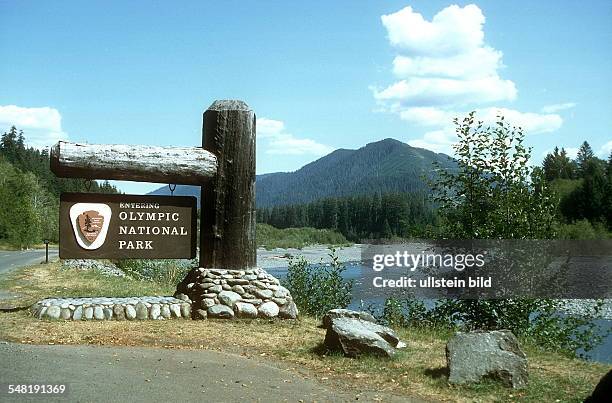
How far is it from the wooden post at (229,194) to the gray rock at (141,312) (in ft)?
4.28

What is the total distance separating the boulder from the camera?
7.12m

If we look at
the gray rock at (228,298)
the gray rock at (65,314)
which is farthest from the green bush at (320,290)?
the gray rock at (65,314)

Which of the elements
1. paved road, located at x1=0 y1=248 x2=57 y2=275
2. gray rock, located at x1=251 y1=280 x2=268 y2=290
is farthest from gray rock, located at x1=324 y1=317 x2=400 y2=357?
paved road, located at x1=0 y1=248 x2=57 y2=275

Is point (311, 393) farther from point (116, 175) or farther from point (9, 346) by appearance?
point (116, 175)

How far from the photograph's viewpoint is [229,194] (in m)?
11.3

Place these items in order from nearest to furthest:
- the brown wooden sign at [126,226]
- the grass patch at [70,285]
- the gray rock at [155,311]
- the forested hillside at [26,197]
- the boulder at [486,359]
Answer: the boulder at [486,359] < the gray rock at [155,311] < the brown wooden sign at [126,226] < the grass patch at [70,285] < the forested hillside at [26,197]

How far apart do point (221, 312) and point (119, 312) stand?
5.74 ft

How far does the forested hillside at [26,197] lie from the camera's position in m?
37.9

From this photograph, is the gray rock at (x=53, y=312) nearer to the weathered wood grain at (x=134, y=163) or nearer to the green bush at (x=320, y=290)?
the weathered wood grain at (x=134, y=163)

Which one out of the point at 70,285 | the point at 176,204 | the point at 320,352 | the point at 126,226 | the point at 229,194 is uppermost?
the point at 229,194

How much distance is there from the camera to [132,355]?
8.11m

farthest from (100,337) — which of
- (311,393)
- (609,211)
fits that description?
(609,211)

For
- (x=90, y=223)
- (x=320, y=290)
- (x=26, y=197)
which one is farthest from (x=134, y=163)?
(x=26, y=197)

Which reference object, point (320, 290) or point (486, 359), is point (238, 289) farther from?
point (486, 359)
